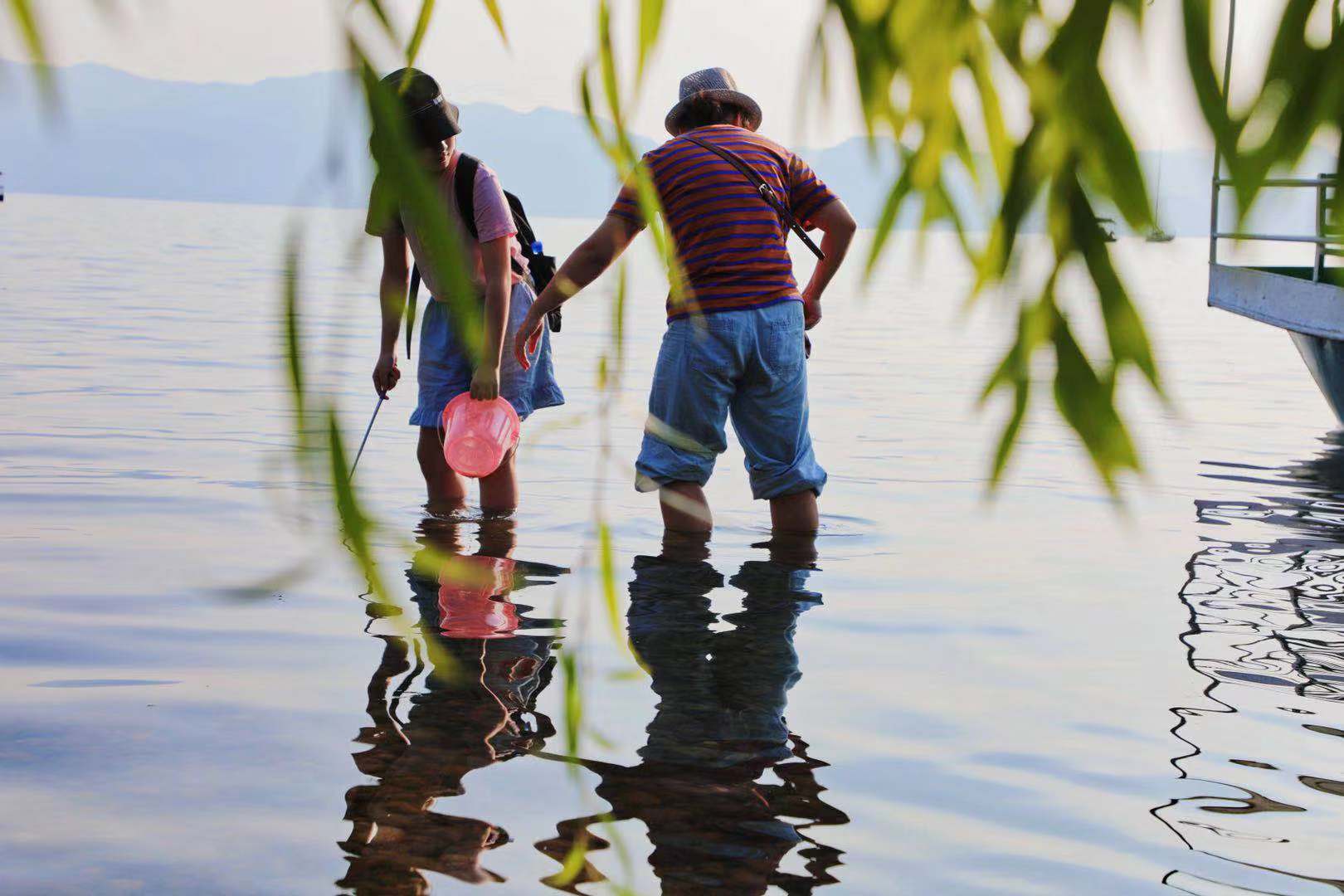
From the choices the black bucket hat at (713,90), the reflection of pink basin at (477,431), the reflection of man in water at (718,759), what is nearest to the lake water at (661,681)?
the reflection of man in water at (718,759)

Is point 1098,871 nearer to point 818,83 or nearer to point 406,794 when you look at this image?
point 406,794

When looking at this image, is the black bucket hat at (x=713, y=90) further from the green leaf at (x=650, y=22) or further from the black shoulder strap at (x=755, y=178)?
the green leaf at (x=650, y=22)

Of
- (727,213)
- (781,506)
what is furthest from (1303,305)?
(727,213)

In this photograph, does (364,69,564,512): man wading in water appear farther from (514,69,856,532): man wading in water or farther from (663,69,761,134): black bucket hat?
(663,69,761,134): black bucket hat

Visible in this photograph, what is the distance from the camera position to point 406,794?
10.4 ft

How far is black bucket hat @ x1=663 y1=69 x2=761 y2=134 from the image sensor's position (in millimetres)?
5137

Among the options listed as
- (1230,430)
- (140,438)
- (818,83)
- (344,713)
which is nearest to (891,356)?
(1230,430)

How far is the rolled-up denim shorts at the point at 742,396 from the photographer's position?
5.18m

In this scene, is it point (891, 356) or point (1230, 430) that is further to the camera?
point (891, 356)

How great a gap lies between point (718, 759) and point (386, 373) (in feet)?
9.93

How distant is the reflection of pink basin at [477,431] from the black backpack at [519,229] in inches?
11.4

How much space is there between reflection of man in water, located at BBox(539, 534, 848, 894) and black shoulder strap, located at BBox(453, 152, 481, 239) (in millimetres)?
1464

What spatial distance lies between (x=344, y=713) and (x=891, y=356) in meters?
15.0

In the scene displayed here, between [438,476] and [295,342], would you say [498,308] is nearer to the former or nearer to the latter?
[438,476]
